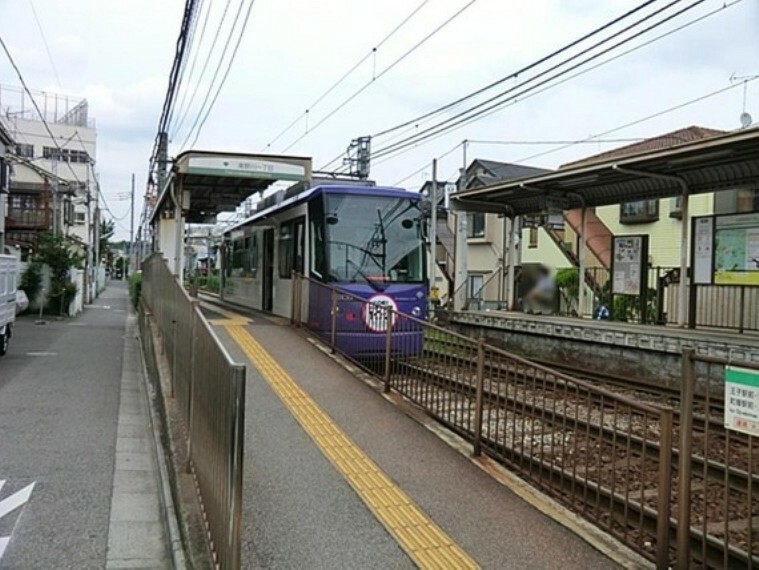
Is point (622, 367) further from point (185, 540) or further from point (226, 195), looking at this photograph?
point (226, 195)

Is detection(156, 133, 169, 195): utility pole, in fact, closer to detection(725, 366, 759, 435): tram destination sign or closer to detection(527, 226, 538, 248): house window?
detection(527, 226, 538, 248): house window

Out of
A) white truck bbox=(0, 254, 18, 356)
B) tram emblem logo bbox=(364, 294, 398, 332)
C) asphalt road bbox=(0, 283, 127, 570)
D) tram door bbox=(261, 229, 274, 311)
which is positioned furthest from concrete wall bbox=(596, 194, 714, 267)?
white truck bbox=(0, 254, 18, 356)

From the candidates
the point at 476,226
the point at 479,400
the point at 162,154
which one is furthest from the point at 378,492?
the point at 476,226

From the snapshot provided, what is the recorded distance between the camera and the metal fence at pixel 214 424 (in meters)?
2.94

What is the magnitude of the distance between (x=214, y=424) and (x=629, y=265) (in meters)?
11.8

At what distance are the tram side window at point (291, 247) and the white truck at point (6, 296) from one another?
17.7 feet

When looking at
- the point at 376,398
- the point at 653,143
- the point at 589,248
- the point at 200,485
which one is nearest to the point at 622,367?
the point at 376,398

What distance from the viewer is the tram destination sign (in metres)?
3.28

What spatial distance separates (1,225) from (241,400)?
21.4m

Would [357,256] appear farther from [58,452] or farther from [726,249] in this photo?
[726,249]

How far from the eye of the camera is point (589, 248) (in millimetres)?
24094

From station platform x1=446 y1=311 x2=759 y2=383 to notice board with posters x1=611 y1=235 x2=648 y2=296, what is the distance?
5.12 feet

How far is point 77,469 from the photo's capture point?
6266 mm

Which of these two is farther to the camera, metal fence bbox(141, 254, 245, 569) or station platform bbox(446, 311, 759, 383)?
station platform bbox(446, 311, 759, 383)
